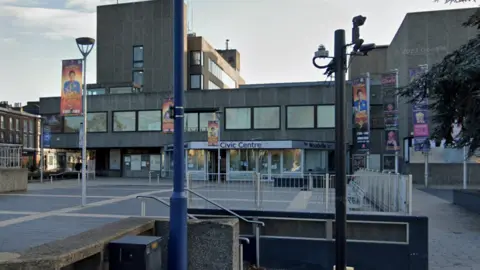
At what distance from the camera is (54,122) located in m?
45.5

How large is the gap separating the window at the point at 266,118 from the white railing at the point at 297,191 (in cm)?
2807

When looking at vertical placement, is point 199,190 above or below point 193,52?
below

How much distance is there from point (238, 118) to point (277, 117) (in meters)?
3.92

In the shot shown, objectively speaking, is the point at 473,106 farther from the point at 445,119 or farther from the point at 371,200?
the point at 371,200

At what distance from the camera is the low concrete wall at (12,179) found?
1734 cm

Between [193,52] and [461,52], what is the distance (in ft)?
142

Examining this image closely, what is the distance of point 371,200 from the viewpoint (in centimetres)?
1012

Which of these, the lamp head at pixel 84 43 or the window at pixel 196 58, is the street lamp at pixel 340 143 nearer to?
the lamp head at pixel 84 43

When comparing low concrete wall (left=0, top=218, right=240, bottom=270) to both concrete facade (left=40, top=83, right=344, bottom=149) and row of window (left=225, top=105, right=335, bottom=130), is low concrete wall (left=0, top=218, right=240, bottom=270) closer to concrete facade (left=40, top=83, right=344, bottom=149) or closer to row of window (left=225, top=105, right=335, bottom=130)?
concrete facade (left=40, top=83, right=344, bottom=149)

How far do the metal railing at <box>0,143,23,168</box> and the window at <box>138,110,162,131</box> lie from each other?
76.5 ft

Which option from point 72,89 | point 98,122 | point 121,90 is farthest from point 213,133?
point 121,90

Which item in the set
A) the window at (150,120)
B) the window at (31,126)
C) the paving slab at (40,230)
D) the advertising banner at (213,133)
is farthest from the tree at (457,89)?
the window at (31,126)

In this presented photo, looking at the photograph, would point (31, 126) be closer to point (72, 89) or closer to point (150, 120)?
point (150, 120)

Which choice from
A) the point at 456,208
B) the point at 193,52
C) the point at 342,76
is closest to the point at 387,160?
the point at 193,52
